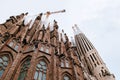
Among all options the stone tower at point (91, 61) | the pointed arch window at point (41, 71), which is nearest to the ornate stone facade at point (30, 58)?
the pointed arch window at point (41, 71)

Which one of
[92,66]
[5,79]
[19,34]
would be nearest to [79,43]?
[92,66]

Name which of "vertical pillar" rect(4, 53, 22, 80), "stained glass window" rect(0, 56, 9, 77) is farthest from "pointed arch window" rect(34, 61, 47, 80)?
"stained glass window" rect(0, 56, 9, 77)

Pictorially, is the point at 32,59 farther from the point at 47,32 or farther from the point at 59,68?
the point at 47,32

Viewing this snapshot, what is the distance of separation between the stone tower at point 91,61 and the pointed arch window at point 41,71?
15.9m

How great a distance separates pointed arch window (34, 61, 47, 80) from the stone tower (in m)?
15.9

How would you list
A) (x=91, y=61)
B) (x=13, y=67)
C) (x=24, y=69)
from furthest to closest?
(x=91, y=61) < (x=24, y=69) < (x=13, y=67)

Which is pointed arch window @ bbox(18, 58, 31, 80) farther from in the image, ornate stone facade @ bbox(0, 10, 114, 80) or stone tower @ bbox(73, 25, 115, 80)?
stone tower @ bbox(73, 25, 115, 80)

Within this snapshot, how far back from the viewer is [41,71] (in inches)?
694

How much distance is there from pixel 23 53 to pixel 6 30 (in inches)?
181

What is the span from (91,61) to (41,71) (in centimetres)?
2094

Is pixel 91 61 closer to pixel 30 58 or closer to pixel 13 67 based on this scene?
pixel 30 58

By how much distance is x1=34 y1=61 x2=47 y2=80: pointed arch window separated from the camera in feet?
55.3

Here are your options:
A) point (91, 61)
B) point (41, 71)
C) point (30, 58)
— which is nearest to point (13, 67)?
point (30, 58)

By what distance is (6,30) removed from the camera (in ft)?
72.0
